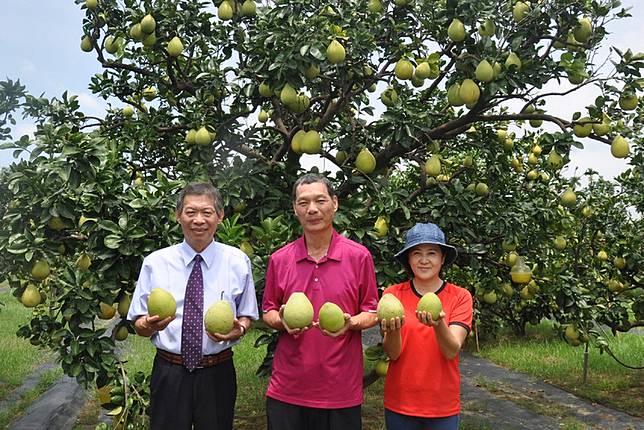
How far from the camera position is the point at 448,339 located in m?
2.18

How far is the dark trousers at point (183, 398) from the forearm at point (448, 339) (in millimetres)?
870

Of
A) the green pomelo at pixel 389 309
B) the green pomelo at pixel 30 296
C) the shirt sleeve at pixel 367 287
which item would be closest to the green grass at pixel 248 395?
the green pomelo at pixel 30 296

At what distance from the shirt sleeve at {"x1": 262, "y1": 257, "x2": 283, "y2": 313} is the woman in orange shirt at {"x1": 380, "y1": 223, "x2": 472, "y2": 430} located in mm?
437

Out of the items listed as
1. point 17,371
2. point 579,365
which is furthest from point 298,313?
point 579,365

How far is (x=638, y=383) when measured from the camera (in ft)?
21.4

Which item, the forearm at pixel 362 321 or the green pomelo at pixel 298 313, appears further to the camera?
the forearm at pixel 362 321

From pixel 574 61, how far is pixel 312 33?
1.51m

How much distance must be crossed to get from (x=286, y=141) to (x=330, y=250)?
6.02 feet

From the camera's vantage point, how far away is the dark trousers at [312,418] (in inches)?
88.0

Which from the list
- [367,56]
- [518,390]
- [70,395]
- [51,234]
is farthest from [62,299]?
[518,390]

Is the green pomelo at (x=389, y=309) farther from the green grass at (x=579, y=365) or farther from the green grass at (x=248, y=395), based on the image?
the green grass at (x=579, y=365)

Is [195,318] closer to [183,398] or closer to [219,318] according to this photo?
[219,318]

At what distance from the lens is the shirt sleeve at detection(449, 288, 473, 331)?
7.52 feet

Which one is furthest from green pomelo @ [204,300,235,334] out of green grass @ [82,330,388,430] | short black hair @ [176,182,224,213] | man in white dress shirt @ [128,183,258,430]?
green grass @ [82,330,388,430]
